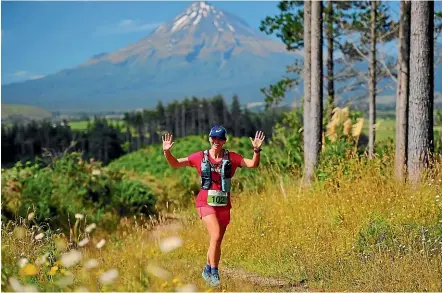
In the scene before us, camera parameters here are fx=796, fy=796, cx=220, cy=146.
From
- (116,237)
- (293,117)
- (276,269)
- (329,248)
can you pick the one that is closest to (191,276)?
(276,269)

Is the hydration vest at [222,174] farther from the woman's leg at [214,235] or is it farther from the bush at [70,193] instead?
the bush at [70,193]

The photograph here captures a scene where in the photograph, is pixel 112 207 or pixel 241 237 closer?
pixel 241 237

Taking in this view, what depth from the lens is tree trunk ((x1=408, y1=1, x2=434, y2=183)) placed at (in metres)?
11.1

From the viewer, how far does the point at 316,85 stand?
564 inches

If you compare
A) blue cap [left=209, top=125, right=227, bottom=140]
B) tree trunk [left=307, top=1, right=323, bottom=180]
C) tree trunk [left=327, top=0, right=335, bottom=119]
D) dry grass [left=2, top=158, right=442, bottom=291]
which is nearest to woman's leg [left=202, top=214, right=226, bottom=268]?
dry grass [left=2, top=158, right=442, bottom=291]

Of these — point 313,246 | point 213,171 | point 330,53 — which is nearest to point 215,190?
point 213,171

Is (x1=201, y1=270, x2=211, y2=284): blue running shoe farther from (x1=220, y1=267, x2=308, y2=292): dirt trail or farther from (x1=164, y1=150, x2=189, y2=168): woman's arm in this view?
(x1=164, y1=150, x2=189, y2=168): woman's arm

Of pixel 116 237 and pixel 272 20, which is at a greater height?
pixel 272 20

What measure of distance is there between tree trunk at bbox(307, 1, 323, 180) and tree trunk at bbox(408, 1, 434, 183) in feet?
9.76

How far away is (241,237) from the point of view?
31.0 feet

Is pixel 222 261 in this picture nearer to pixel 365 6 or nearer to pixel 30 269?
pixel 30 269

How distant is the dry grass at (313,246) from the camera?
6.98m

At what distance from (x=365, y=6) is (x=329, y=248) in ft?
50.0

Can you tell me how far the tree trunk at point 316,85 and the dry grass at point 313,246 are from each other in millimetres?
2648
